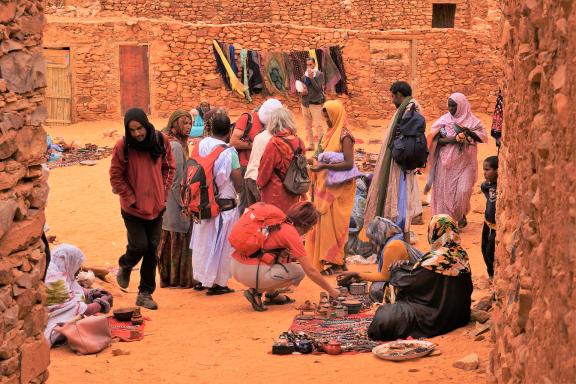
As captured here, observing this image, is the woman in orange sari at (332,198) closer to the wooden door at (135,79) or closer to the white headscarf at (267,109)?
the white headscarf at (267,109)

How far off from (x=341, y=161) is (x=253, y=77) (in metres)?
13.5

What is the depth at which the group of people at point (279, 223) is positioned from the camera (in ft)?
25.3

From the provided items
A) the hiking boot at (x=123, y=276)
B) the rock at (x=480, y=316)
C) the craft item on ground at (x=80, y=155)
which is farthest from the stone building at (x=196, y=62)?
the rock at (x=480, y=316)

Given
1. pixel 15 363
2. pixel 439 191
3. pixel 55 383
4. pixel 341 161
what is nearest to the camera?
pixel 15 363

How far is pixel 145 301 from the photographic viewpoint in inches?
361

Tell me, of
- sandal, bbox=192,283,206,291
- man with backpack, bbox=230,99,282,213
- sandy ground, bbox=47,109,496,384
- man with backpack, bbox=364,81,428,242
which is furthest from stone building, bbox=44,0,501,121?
sandal, bbox=192,283,206,291

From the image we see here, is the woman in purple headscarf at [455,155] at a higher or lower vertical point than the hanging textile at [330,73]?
lower

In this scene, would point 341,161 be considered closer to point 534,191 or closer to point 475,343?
point 475,343

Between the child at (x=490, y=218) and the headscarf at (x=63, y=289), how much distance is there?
3408mm

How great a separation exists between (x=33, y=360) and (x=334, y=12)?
22855mm

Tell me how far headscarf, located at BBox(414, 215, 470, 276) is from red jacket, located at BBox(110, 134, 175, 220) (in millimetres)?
2424

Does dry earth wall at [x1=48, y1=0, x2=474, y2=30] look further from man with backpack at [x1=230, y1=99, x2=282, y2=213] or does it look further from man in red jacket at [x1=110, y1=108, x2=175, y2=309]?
man in red jacket at [x1=110, y1=108, x2=175, y2=309]

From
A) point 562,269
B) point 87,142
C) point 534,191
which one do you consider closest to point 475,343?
point 534,191

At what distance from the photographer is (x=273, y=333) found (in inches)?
325
